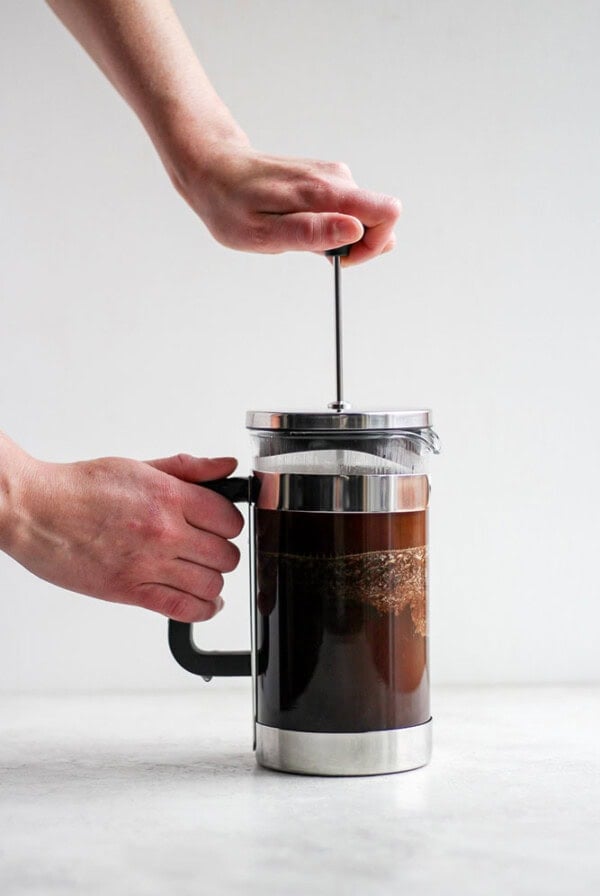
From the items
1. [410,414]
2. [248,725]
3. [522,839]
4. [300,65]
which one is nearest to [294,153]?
[300,65]

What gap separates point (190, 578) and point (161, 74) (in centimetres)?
49

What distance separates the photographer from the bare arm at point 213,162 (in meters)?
1.02

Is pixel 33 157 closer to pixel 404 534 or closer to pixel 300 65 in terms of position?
pixel 300 65

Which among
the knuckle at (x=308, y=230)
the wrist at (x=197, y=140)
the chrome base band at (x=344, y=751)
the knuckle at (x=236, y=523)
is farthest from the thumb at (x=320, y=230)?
the chrome base band at (x=344, y=751)

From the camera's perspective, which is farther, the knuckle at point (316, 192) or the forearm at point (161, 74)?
the forearm at point (161, 74)

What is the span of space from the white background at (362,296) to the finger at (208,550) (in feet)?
1.22

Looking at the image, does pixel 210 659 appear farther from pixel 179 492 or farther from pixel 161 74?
pixel 161 74

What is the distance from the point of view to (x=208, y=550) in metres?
1.05

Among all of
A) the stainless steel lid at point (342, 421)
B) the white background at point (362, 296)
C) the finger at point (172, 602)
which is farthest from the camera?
the white background at point (362, 296)

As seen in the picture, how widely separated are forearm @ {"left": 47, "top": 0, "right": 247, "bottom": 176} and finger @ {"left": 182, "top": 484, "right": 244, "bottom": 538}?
1.09ft

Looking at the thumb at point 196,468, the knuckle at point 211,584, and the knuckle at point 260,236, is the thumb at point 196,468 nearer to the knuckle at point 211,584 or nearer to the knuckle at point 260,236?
the knuckle at point 211,584

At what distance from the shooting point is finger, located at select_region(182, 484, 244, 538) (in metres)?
1.03

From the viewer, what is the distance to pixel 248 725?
48.5 inches

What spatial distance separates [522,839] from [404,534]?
0.86 ft
